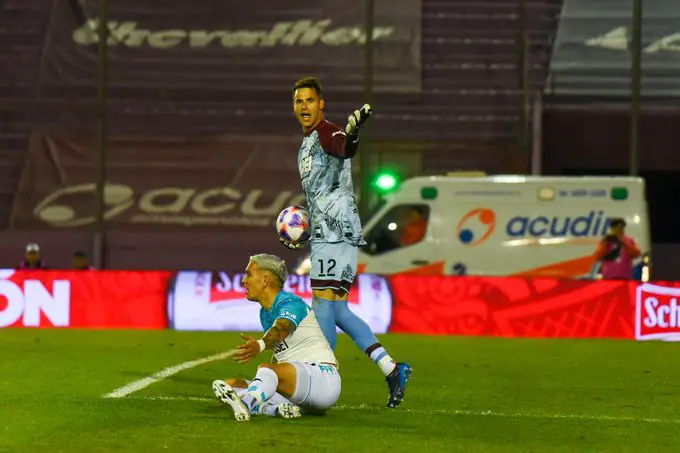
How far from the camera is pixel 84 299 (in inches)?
674

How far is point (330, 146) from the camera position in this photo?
8.38 metres

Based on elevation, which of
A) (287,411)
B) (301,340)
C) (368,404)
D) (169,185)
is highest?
(169,185)

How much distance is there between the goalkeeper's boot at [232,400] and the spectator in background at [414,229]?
1339 centimetres

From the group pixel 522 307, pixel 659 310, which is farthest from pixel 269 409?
pixel 659 310

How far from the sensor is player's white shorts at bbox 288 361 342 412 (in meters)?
7.76

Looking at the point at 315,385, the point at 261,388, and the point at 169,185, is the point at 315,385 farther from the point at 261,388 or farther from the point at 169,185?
the point at 169,185

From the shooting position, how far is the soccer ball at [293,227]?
28.8 feet

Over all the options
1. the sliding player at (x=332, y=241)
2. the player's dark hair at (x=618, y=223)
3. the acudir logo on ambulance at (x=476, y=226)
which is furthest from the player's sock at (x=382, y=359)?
the acudir logo on ambulance at (x=476, y=226)

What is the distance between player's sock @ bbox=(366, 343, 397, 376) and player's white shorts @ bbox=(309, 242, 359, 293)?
0.40 meters

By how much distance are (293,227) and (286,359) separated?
45.3 inches

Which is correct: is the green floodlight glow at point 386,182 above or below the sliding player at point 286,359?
above

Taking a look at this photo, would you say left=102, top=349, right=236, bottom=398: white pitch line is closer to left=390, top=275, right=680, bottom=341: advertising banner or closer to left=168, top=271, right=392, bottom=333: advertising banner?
left=168, top=271, right=392, bottom=333: advertising banner

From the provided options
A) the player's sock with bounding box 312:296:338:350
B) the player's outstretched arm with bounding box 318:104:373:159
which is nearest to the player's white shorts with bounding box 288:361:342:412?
the player's sock with bounding box 312:296:338:350

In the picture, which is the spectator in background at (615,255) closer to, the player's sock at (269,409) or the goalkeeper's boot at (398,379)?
the goalkeeper's boot at (398,379)
